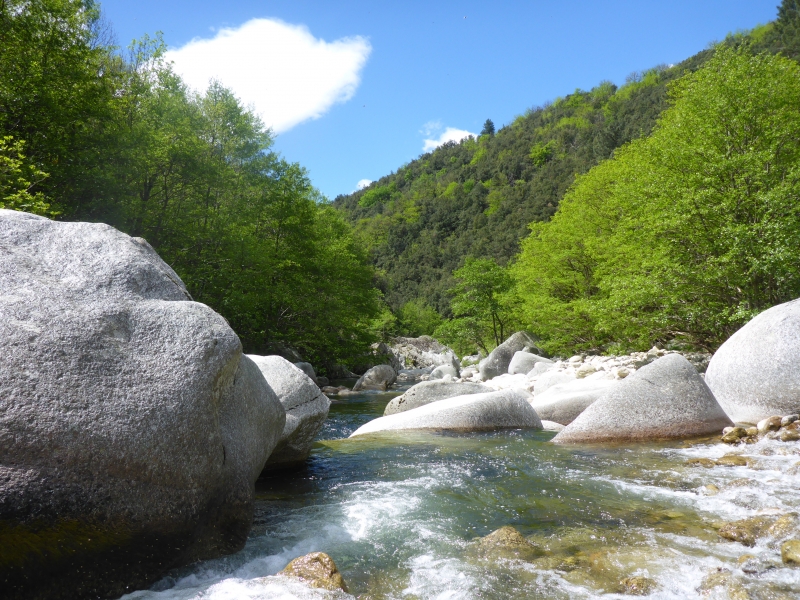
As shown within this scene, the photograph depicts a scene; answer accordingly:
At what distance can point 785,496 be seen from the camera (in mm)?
4871

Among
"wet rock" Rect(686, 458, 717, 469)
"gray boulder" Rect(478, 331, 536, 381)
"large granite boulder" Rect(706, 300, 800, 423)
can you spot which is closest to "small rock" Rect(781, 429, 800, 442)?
"large granite boulder" Rect(706, 300, 800, 423)

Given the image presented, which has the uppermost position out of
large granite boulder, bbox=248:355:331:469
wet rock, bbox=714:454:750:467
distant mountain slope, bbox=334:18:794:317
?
distant mountain slope, bbox=334:18:794:317

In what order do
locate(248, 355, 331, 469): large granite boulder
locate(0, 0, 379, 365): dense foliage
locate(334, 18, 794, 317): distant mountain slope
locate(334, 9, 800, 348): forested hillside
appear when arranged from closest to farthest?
locate(248, 355, 331, 469): large granite boulder
locate(0, 0, 379, 365): dense foliage
locate(334, 9, 800, 348): forested hillside
locate(334, 18, 794, 317): distant mountain slope

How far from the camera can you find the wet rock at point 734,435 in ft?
24.0

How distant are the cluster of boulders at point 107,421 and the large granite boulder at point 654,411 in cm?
586

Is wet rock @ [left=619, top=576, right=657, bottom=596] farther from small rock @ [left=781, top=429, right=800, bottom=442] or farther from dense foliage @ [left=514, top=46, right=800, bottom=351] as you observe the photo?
dense foliage @ [left=514, top=46, right=800, bottom=351]

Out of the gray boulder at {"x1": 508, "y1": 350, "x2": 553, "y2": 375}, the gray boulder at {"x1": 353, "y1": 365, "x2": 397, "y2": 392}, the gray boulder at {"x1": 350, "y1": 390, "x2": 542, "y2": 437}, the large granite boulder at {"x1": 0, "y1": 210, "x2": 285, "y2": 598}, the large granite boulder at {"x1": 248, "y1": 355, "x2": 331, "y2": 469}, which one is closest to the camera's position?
the large granite boulder at {"x1": 0, "y1": 210, "x2": 285, "y2": 598}

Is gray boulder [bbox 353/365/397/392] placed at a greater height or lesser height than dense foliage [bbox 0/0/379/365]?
lesser

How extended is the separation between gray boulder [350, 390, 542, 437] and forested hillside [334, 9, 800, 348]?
45.5 meters

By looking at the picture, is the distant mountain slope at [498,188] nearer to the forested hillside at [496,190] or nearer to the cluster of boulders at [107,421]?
the forested hillside at [496,190]

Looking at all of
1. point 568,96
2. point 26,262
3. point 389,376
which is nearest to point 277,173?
point 389,376

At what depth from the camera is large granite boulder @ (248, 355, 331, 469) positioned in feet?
21.5

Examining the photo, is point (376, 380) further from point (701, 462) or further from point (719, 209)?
point (701, 462)

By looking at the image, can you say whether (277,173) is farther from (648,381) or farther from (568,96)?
(568,96)
